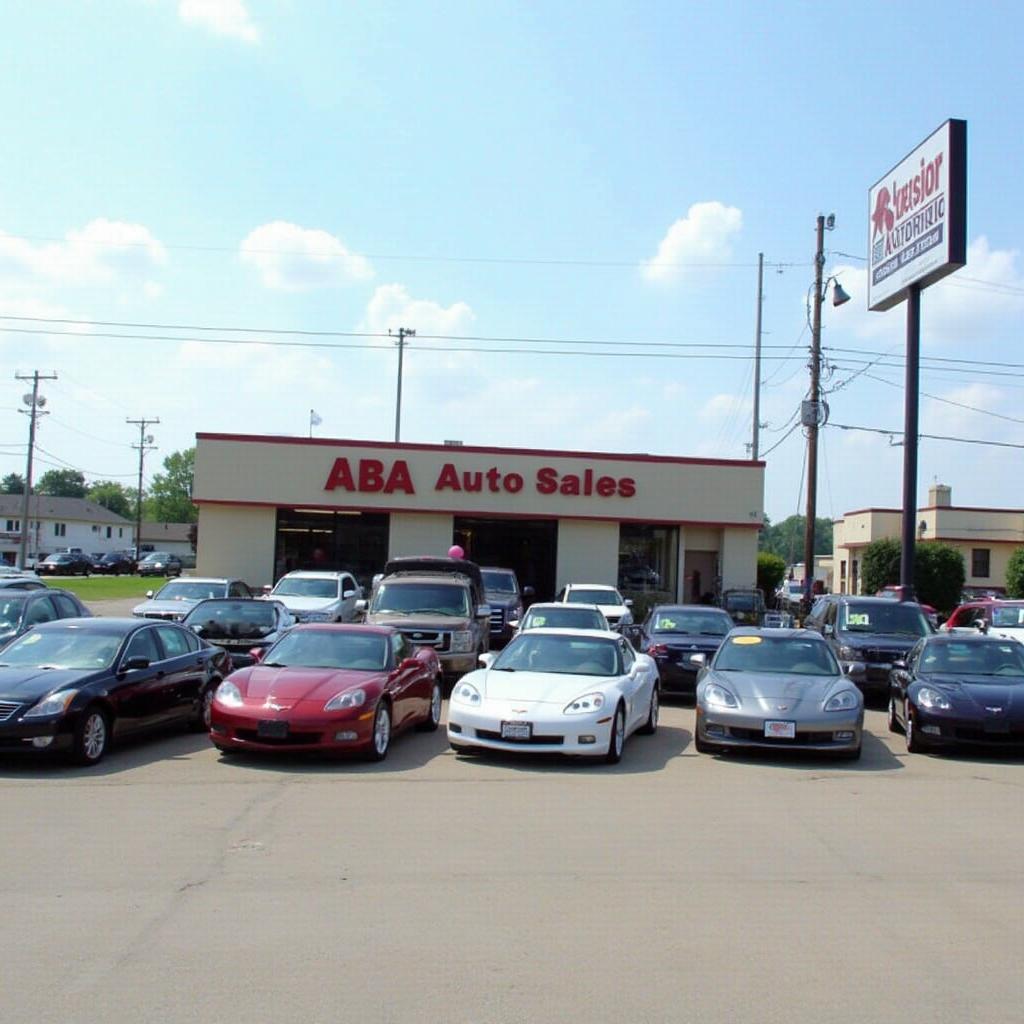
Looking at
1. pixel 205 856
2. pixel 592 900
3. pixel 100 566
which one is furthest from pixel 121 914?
pixel 100 566

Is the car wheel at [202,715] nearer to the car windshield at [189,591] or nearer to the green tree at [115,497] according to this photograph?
the car windshield at [189,591]

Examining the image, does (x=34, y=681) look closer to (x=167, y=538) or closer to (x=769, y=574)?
(x=769, y=574)

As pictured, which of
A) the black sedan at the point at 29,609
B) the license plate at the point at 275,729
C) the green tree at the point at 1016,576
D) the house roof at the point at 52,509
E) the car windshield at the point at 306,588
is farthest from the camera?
the house roof at the point at 52,509

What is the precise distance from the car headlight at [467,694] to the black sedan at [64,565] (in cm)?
6325

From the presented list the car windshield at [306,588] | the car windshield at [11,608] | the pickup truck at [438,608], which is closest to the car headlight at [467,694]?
the pickup truck at [438,608]

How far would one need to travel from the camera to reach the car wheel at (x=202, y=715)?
13648 millimetres

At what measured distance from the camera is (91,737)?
441 inches

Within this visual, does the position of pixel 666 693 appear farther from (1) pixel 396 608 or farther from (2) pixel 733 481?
(2) pixel 733 481

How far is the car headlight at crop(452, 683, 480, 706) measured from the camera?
39.4ft

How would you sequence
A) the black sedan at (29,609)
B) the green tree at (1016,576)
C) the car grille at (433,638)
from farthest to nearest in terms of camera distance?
the green tree at (1016,576) → the car grille at (433,638) → the black sedan at (29,609)

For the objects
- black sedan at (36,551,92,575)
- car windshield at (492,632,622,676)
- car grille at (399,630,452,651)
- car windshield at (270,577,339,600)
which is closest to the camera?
car windshield at (492,632,622,676)

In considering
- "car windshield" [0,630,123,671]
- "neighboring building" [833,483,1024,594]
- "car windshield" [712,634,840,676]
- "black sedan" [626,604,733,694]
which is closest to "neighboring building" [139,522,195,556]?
"neighboring building" [833,483,1024,594]

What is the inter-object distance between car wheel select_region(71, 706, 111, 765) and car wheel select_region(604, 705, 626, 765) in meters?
5.11

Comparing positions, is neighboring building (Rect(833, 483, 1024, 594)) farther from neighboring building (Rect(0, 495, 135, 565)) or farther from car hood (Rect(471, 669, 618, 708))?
neighboring building (Rect(0, 495, 135, 565))
